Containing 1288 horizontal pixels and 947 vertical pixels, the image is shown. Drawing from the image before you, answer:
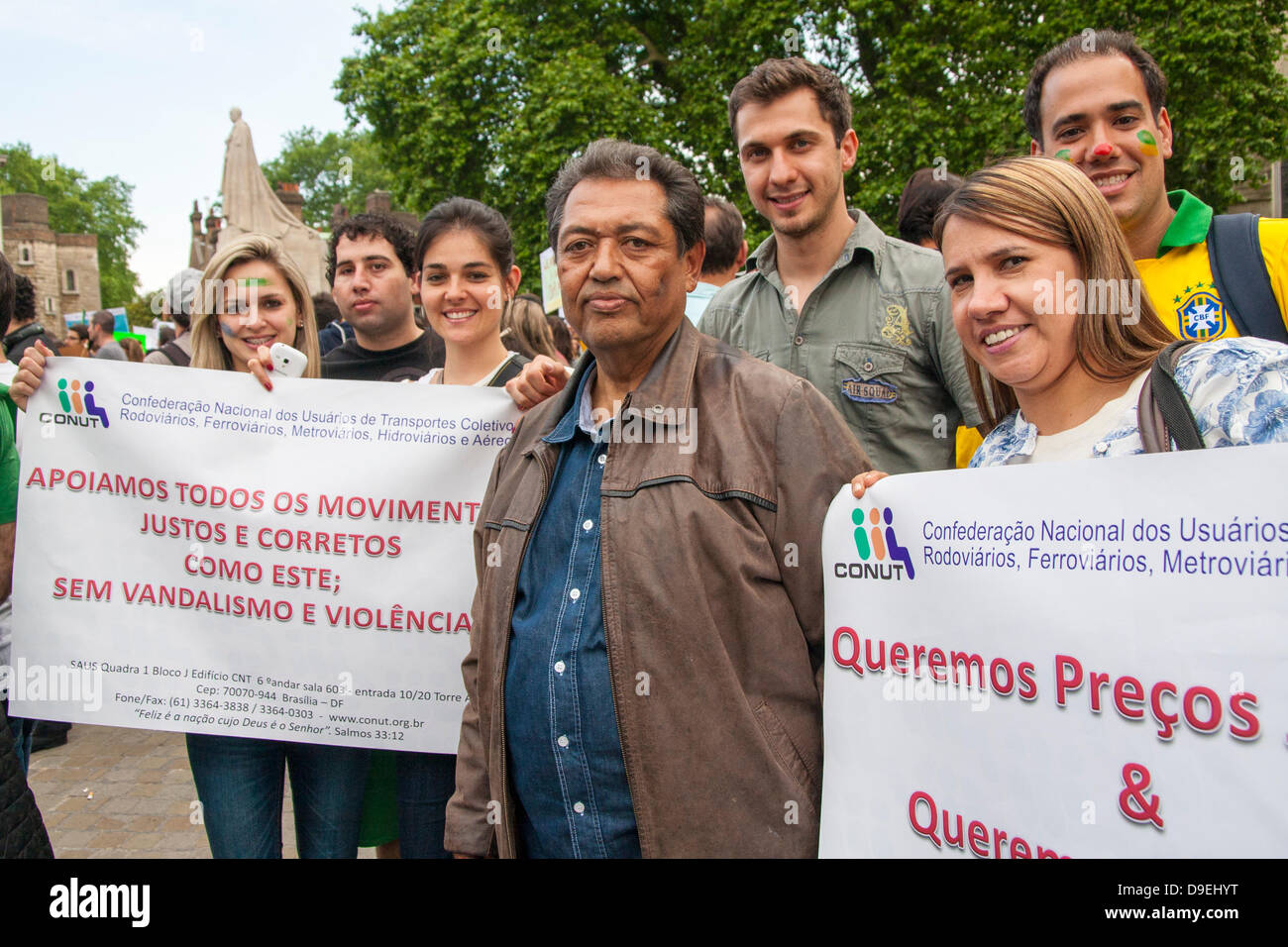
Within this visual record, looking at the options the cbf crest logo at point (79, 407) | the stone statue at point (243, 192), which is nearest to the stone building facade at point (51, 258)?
the stone statue at point (243, 192)

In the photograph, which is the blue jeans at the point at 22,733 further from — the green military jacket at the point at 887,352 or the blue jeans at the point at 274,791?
the green military jacket at the point at 887,352

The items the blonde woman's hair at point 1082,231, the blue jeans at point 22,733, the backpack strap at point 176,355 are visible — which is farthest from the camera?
the backpack strap at point 176,355

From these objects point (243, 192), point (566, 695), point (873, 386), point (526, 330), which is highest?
point (243, 192)

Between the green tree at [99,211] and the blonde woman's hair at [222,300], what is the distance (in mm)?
76187

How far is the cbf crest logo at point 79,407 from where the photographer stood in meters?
3.36

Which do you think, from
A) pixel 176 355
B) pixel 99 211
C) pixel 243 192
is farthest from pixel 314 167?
pixel 176 355

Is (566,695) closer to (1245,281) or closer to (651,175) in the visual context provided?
(651,175)

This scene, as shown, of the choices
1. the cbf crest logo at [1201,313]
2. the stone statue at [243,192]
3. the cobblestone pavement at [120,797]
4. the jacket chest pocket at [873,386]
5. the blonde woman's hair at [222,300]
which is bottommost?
the cobblestone pavement at [120,797]

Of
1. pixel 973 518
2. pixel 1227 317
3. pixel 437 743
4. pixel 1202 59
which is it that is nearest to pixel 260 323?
pixel 437 743

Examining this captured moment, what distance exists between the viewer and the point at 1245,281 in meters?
2.54

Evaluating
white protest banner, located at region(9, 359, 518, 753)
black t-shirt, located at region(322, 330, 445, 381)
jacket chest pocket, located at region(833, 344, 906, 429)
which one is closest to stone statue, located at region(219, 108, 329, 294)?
black t-shirt, located at region(322, 330, 445, 381)

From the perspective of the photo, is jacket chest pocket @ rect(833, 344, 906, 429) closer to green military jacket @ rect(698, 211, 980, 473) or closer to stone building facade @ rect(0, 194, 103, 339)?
green military jacket @ rect(698, 211, 980, 473)

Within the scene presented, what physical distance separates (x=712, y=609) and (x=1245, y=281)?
1634 mm

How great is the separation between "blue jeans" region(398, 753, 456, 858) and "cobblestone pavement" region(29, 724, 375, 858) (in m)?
1.84
